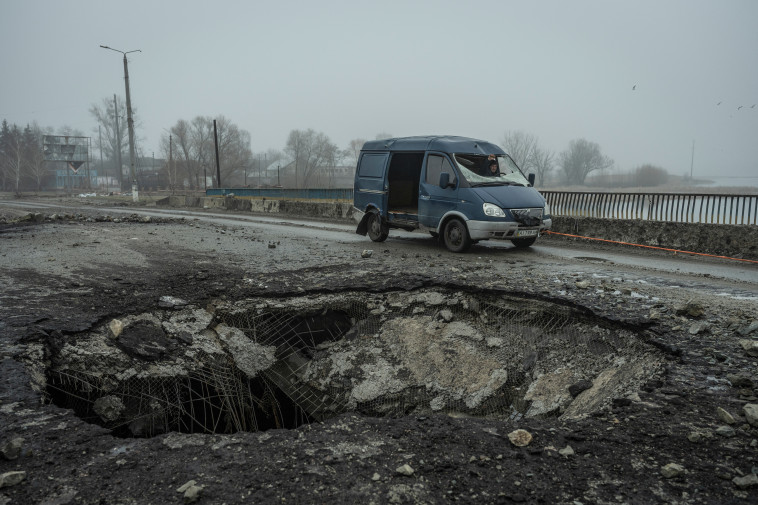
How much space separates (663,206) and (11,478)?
44.1ft

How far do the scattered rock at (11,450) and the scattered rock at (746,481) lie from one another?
3456mm

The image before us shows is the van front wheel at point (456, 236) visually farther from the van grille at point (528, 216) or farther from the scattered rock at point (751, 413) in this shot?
the scattered rock at point (751, 413)

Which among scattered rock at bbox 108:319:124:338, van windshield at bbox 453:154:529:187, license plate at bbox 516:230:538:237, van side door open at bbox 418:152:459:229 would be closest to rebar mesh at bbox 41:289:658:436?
scattered rock at bbox 108:319:124:338

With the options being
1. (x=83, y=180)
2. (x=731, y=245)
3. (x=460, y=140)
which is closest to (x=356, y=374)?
(x=460, y=140)

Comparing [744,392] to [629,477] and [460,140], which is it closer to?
[629,477]

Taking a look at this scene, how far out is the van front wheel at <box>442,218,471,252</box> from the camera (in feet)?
29.0

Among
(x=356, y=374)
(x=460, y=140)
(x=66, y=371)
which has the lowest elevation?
(x=356, y=374)

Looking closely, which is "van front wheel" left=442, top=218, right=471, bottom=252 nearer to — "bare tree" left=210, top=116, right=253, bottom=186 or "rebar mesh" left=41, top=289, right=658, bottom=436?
"rebar mesh" left=41, top=289, right=658, bottom=436

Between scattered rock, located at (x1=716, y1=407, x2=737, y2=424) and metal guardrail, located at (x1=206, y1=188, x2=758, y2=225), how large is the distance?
907 cm

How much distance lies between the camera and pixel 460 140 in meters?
9.70

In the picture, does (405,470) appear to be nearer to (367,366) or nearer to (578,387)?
(578,387)

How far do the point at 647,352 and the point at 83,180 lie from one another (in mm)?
94274

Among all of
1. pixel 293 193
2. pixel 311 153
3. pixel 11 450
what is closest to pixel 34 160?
pixel 311 153

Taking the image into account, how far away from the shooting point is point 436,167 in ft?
31.3
